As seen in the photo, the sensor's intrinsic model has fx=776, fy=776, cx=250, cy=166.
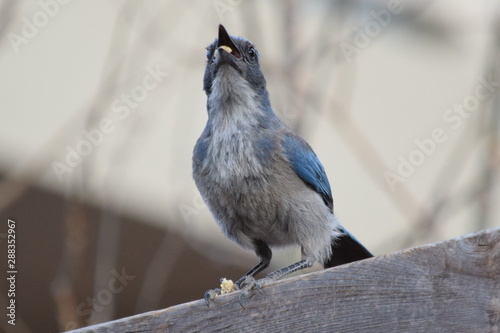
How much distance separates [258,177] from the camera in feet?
10.8

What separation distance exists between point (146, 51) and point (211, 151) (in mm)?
1086

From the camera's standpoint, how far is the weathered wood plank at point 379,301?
2105 mm

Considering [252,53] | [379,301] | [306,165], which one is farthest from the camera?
[252,53]

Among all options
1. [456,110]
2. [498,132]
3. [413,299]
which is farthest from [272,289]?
[456,110]

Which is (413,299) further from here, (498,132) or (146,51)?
(146,51)

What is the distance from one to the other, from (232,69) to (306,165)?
607 mm

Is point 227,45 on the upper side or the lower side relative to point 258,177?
upper

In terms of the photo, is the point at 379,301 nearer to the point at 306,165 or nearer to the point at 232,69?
the point at 306,165

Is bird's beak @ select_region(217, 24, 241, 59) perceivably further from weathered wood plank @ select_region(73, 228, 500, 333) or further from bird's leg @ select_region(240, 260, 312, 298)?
weathered wood plank @ select_region(73, 228, 500, 333)

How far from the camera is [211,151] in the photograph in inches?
134

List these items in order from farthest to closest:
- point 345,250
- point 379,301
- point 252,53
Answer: point 252,53, point 345,250, point 379,301

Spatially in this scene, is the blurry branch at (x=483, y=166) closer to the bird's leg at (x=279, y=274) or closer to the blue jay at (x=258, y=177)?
the blue jay at (x=258, y=177)

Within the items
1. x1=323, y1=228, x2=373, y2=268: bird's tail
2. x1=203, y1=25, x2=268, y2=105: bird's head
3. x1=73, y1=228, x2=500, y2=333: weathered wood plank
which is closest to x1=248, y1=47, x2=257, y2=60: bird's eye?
x1=203, y1=25, x2=268, y2=105: bird's head

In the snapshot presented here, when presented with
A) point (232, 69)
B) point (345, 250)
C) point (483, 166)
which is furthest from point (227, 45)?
point (483, 166)
